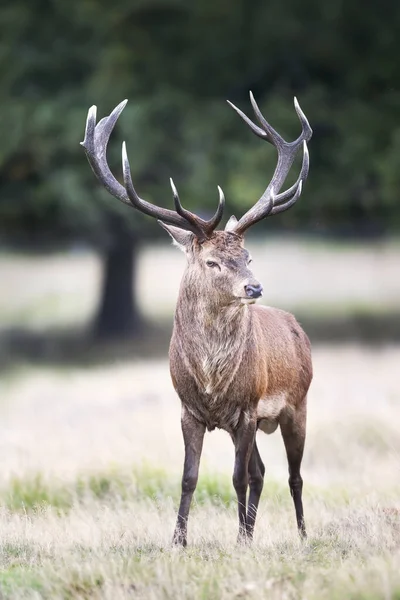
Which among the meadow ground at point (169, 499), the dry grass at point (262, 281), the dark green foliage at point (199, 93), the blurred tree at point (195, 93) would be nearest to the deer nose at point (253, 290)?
the meadow ground at point (169, 499)

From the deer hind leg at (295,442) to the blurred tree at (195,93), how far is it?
9.91 meters

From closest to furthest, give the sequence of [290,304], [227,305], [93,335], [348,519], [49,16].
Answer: [227,305] < [348,519] < [49,16] < [93,335] < [290,304]

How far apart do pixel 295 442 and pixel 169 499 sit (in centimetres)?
89

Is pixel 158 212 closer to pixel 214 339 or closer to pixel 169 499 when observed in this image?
Answer: pixel 214 339

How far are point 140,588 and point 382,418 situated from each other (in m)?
7.00

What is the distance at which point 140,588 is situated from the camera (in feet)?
18.7

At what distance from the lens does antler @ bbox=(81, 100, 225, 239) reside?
7.00 meters

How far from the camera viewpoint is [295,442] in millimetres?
8023

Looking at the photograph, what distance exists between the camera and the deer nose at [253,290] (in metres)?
6.70

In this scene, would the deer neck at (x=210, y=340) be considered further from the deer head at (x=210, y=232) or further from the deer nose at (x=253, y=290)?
the deer nose at (x=253, y=290)

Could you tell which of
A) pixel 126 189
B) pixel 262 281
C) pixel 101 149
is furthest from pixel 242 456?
pixel 262 281

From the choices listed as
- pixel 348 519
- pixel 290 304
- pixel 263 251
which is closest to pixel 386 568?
pixel 348 519

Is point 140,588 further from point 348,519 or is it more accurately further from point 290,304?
point 290,304

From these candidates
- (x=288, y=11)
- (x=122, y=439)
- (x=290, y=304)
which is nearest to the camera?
(x=122, y=439)
